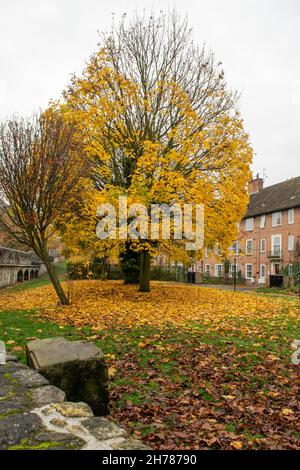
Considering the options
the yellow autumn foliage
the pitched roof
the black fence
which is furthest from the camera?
the pitched roof

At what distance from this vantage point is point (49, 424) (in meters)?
3.53

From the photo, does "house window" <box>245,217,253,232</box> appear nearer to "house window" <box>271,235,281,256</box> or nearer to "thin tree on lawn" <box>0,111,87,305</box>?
"house window" <box>271,235,281,256</box>

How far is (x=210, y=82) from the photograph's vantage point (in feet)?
57.6

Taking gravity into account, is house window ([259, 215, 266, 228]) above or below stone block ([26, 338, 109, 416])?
above

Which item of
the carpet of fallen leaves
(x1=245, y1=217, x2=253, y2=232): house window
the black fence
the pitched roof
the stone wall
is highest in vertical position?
the pitched roof

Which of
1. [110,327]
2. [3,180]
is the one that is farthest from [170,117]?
[110,327]

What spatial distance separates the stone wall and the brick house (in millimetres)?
35805

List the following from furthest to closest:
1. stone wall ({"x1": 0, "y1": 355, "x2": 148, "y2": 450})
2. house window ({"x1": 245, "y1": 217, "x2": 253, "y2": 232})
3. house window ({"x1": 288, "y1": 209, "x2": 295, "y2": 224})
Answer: house window ({"x1": 245, "y1": 217, "x2": 253, "y2": 232}) < house window ({"x1": 288, "y1": 209, "x2": 295, "y2": 224}) < stone wall ({"x1": 0, "y1": 355, "x2": 148, "y2": 450})

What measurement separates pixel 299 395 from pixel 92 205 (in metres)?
10.4

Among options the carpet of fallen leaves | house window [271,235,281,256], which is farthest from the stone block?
house window [271,235,281,256]

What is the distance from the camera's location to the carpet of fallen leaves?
4637mm

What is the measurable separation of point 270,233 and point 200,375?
136 ft

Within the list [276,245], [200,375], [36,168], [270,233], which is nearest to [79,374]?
Result: [200,375]

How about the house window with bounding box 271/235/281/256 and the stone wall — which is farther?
the house window with bounding box 271/235/281/256
